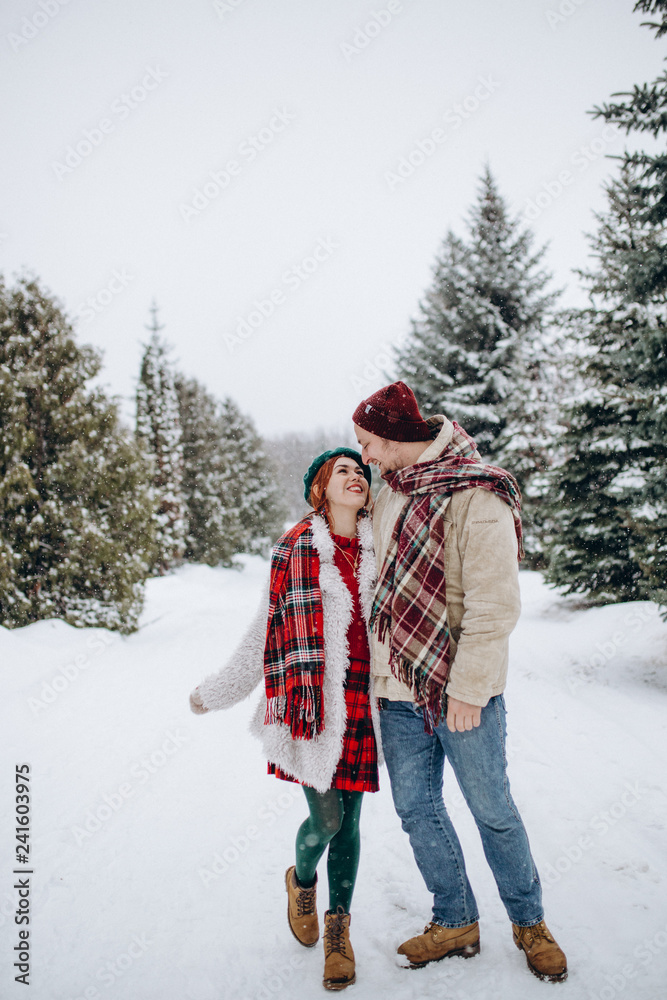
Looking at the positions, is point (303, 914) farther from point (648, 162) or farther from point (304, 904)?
point (648, 162)

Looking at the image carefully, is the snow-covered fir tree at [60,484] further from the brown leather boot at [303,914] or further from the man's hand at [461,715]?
the man's hand at [461,715]

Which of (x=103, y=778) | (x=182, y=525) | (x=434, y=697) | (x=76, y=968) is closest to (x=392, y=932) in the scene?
(x=434, y=697)

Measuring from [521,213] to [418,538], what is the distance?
51.6 ft

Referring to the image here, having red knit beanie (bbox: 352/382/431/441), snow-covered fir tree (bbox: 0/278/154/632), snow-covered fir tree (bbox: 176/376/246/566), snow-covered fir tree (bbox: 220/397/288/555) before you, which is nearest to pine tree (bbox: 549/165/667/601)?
red knit beanie (bbox: 352/382/431/441)

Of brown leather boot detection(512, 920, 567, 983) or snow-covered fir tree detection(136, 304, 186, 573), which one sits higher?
snow-covered fir tree detection(136, 304, 186, 573)

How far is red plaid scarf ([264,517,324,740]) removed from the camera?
220 centimetres

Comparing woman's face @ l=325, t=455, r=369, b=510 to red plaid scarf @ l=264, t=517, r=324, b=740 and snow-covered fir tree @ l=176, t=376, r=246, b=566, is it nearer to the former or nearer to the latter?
red plaid scarf @ l=264, t=517, r=324, b=740

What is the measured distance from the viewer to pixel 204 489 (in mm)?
23516

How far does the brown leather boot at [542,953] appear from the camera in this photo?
79.0 inches

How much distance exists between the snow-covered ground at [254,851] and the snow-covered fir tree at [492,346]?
796cm

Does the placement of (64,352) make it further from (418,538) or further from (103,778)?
(418,538)

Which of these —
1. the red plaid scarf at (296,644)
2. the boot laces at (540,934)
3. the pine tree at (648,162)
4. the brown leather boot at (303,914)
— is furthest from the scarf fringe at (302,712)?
the pine tree at (648,162)

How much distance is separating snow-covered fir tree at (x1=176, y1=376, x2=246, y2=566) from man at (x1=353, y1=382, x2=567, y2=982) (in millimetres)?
20835

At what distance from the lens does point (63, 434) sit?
8602 mm
